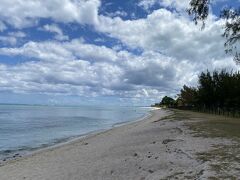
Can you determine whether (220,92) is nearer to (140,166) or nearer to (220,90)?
(220,90)

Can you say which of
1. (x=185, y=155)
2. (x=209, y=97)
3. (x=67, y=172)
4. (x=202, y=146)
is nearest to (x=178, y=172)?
(x=185, y=155)

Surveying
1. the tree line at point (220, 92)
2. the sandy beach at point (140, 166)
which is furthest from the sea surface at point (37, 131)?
the tree line at point (220, 92)

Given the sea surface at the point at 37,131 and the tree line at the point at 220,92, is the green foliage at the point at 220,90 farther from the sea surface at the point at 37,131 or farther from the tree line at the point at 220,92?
the sea surface at the point at 37,131

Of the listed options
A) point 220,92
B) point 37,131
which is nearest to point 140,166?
point 37,131

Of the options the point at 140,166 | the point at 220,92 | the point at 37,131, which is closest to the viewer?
the point at 140,166

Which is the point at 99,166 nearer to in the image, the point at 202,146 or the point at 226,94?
the point at 202,146

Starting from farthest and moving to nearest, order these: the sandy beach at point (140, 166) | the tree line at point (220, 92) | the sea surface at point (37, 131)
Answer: the tree line at point (220, 92), the sea surface at point (37, 131), the sandy beach at point (140, 166)

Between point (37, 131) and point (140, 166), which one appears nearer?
point (140, 166)

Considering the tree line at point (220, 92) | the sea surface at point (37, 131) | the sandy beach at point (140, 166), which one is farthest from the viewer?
the tree line at point (220, 92)

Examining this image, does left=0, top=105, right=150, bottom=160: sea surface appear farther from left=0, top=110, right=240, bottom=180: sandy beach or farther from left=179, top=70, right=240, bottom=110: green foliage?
left=179, top=70, right=240, bottom=110: green foliage

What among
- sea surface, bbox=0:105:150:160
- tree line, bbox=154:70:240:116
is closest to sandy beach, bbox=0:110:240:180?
sea surface, bbox=0:105:150:160

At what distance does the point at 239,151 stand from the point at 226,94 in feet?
202

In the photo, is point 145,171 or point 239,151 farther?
point 239,151

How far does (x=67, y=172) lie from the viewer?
14.3m
